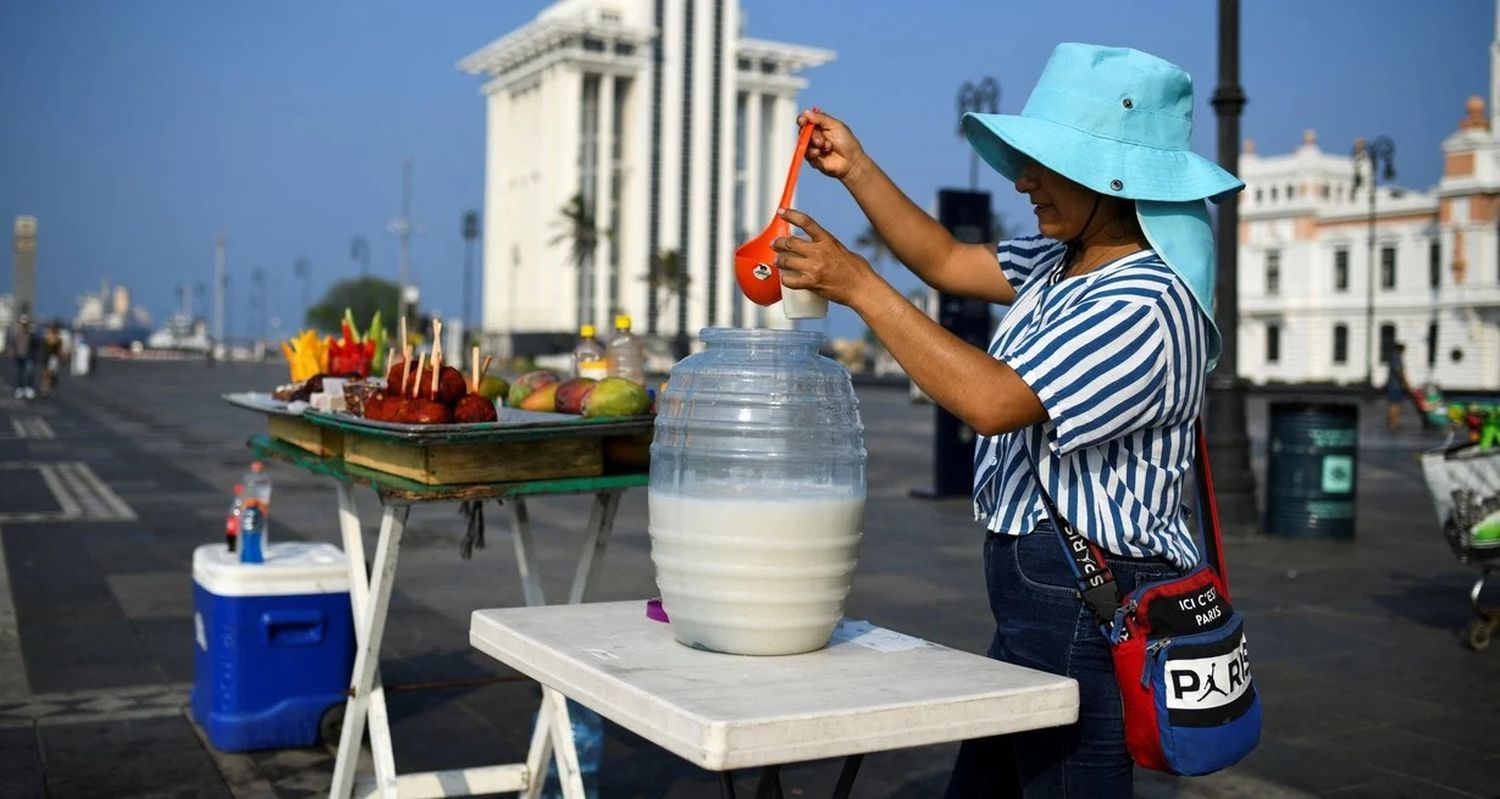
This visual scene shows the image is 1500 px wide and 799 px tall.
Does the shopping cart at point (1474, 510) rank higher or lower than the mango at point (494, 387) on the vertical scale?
lower

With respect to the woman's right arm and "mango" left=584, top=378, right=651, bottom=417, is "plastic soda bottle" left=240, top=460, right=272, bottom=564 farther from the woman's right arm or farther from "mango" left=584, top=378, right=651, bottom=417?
the woman's right arm

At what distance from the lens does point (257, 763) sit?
5273 mm

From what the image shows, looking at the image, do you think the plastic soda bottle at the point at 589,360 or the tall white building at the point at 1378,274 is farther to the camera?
the tall white building at the point at 1378,274

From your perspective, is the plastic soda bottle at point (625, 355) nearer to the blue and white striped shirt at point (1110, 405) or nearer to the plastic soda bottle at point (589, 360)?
the plastic soda bottle at point (589, 360)

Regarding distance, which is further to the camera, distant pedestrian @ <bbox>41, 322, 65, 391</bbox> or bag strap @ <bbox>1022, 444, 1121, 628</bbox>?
distant pedestrian @ <bbox>41, 322, 65, 391</bbox>

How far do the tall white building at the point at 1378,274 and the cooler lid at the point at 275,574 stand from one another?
68638 millimetres

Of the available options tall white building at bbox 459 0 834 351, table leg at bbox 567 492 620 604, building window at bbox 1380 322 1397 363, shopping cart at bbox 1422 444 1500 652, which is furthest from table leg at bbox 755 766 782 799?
tall white building at bbox 459 0 834 351

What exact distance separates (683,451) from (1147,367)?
75 centimetres

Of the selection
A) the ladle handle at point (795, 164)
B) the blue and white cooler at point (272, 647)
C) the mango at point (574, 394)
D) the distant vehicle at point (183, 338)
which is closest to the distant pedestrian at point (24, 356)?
the blue and white cooler at point (272, 647)

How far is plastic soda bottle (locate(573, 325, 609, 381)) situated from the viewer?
4.46 meters

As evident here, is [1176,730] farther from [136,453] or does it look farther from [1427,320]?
[1427,320]

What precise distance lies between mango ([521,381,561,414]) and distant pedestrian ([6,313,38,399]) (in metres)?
30.6

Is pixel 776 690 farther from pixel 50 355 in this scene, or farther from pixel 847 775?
pixel 50 355

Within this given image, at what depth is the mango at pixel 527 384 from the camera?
4.36m
